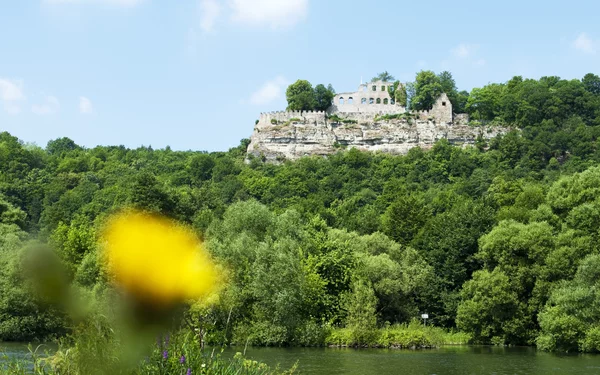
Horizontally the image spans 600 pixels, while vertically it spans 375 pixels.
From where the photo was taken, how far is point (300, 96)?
376 ft

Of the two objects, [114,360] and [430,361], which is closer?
[114,360]

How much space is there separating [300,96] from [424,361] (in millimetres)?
84323

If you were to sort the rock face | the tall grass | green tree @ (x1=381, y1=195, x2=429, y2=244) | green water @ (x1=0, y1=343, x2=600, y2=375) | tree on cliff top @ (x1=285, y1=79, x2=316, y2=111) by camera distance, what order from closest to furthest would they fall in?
1. the tall grass
2. green water @ (x1=0, y1=343, x2=600, y2=375)
3. green tree @ (x1=381, y1=195, x2=429, y2=244)
4. the rock face
5. tree on cliff top @ (x1=285, y1=79, x2=316, y2=111)

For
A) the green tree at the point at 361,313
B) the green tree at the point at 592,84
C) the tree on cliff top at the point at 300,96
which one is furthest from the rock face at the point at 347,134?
the green tree at the point at 361,313

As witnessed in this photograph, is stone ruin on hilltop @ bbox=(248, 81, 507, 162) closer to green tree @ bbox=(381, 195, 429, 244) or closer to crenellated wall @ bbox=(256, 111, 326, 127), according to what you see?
crenellated wall @ bbox=(256, 111, 326, 127)

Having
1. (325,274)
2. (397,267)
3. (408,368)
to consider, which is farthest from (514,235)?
(408,368)

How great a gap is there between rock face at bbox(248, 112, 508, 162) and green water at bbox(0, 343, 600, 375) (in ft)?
222

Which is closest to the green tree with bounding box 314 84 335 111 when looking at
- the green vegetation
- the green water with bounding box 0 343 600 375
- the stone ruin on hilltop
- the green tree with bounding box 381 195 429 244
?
the green vegetation

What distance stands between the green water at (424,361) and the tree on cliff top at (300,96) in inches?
3049

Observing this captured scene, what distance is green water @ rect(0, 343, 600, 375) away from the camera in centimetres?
2902

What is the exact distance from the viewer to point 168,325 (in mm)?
15734

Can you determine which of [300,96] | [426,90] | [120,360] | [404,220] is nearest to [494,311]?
[404,220]

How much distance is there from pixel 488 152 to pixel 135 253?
84.4 meters

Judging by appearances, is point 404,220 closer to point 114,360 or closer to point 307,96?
point 114,360
